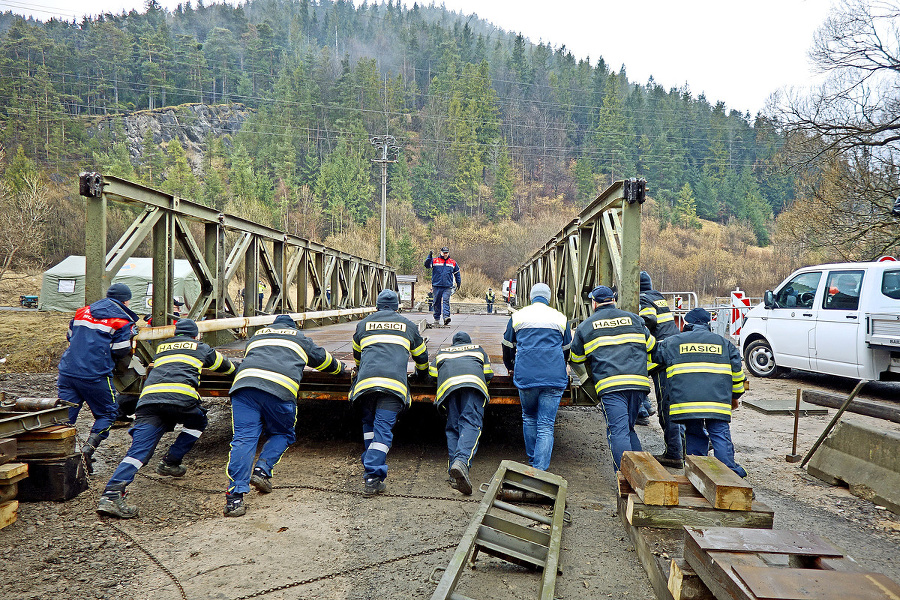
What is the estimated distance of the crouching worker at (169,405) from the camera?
389cm

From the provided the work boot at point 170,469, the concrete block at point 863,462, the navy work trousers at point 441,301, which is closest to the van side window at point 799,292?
the concrete block at point 863,462

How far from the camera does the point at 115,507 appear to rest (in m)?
3.67

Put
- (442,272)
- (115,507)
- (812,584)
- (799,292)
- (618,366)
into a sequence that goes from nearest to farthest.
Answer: (812,584) → (115,507) → (618,366) → (799,292) → (442,272)

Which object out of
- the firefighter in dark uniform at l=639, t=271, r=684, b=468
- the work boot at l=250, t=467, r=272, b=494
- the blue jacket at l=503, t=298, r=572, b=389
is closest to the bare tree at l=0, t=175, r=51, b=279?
the work boot at l=250, t=467, r=272, b=494

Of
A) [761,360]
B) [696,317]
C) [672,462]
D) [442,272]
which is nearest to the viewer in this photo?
[696,317]

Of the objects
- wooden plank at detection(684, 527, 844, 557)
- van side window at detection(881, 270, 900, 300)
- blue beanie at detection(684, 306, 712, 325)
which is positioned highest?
van side window at detection(881, 270, 900, 300)

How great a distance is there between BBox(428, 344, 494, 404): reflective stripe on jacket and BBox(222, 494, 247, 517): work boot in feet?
5.50

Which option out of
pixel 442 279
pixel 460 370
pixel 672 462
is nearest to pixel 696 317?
pixel 672 462

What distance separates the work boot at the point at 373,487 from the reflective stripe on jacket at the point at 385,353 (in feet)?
2.12

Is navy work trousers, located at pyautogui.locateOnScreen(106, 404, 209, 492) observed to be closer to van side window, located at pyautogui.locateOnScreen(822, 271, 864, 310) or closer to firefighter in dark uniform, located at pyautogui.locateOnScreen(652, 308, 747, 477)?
firefighter in dark uniform, located at pyautogui.locateOnScreen(652, 308, 747, 477)

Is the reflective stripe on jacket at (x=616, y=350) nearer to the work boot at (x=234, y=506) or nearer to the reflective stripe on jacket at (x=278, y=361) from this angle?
the reflective stripe on jacket at (x=278, y=361)

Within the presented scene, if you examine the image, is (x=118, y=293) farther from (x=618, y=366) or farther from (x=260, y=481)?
(x=618, y=366)

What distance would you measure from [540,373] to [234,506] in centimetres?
251

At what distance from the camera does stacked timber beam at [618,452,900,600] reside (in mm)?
1948
